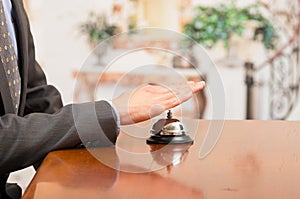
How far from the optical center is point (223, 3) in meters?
3.92

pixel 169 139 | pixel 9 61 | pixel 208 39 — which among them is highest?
pixel 9 61

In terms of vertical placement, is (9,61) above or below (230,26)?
above

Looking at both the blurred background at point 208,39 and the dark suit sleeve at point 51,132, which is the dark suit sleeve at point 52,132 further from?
the blurred background at point 208,39

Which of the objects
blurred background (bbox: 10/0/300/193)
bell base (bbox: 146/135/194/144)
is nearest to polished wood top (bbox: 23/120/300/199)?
bell base (bbox: 146/135/194/144)

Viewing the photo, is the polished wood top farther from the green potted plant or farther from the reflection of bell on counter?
the green potted plant

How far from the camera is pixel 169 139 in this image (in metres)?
1.07

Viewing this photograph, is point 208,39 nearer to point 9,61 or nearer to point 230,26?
point 230,26

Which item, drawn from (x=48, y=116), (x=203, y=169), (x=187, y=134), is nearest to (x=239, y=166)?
(x=203, y=169)

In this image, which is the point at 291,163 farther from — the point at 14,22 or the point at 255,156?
the point at 14,22

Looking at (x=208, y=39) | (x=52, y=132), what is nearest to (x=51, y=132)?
(x=52, y=132)

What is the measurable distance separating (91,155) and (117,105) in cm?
14

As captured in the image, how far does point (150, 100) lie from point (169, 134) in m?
0.07

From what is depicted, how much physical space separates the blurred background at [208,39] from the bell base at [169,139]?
9.20ft

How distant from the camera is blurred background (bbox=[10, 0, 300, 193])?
12.8 ft
